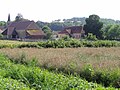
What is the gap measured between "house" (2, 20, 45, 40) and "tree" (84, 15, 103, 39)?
12154mm

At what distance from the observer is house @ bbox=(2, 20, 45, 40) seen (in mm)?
77194

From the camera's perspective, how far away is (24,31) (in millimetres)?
80500

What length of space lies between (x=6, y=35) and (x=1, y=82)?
76.7m

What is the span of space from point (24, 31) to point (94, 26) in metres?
20.1

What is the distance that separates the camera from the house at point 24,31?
7719 centimetres

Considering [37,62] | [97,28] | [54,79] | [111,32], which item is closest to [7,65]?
[37,62]

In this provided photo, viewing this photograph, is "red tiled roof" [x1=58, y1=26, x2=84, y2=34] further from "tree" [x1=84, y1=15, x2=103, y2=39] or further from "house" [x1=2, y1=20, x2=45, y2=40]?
"house" [x1=2, y1=20, x2=45, y2=40]

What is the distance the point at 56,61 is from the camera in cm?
→ 1608

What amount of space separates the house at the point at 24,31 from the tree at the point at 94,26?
12.2 metres

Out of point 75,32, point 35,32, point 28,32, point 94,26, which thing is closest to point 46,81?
point 94,26

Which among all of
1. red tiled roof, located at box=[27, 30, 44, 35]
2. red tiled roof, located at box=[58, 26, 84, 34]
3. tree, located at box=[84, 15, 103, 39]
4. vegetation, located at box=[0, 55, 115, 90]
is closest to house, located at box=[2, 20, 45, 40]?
red tiled roof, located at box=[27, 30, 44, 35]

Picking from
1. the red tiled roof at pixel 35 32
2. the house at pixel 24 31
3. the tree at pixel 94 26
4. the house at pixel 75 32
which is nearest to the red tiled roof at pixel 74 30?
the house at pixel 75 32

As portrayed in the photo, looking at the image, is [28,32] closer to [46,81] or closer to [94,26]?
[94,26]

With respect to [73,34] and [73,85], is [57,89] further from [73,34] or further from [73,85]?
[73,34]
